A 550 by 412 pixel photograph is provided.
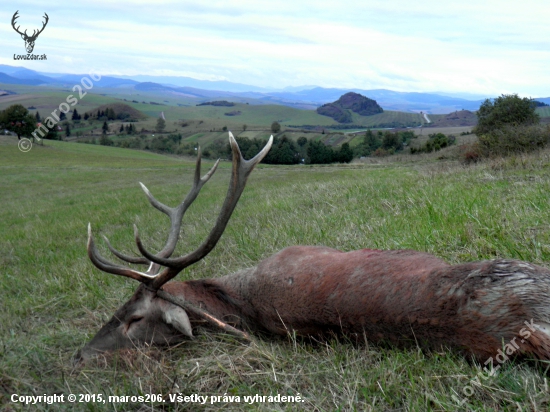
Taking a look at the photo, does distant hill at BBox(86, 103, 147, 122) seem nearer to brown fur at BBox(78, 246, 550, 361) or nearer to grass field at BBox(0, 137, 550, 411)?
grass field at BBox(0, 137, 550, 411)

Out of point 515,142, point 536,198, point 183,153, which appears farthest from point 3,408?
point 183,153

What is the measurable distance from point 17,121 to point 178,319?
67126 mm

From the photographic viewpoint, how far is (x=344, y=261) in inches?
Result: 147

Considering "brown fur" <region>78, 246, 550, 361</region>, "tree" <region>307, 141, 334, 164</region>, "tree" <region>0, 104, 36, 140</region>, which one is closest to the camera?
"brown fur" <region>78, 246, 550, 361</region>

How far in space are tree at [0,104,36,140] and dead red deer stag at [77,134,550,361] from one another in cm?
6579

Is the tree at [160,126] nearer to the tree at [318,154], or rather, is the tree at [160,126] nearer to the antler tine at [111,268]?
the tree at [318,154]

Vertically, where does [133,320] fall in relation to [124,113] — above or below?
below

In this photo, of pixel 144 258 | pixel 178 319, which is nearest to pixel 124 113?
pixel 144 258

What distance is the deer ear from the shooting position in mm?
3957

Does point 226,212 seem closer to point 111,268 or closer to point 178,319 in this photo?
point 178,319

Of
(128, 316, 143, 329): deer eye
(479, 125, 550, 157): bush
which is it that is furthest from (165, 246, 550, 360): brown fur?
(479, 125, 550, 157): bush

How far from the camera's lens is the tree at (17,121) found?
61.8 meters

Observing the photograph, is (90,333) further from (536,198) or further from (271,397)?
(536,198)

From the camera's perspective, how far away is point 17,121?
61969 millimetres
